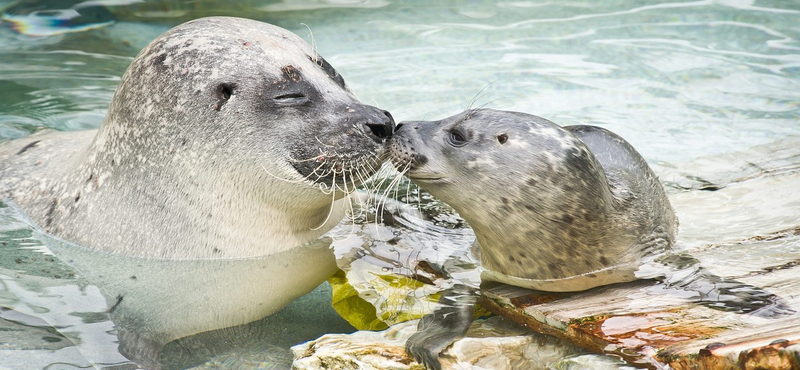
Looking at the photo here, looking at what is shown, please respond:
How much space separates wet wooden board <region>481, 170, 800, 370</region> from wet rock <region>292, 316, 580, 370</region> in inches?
3.6

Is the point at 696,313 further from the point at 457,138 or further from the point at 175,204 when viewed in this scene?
the point at 175,204

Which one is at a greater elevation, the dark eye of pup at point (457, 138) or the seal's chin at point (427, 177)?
the dark eye of pup at point (457, 138)

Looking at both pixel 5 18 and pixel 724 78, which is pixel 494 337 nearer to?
pixel 724 78

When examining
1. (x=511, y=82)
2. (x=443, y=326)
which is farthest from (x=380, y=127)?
(x=511, y=82)

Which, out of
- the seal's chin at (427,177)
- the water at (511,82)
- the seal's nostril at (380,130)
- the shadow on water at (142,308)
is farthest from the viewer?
the water at (511,82)

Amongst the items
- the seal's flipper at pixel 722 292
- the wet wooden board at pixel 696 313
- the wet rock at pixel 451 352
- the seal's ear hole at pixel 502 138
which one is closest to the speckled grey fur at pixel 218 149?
the seal's ear hole at pixel 502 138

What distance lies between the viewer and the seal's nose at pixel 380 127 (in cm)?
358

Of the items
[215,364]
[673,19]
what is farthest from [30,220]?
[673,19]

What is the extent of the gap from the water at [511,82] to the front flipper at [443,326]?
436 millimetres

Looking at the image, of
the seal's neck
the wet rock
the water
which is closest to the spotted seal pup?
the wet rock

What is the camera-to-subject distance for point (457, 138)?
3.57m

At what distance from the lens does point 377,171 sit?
3.74 m

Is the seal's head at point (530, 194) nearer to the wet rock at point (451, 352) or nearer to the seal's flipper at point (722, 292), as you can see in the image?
the seal's flipper at point (722, 292)

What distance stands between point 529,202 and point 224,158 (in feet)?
4.41
